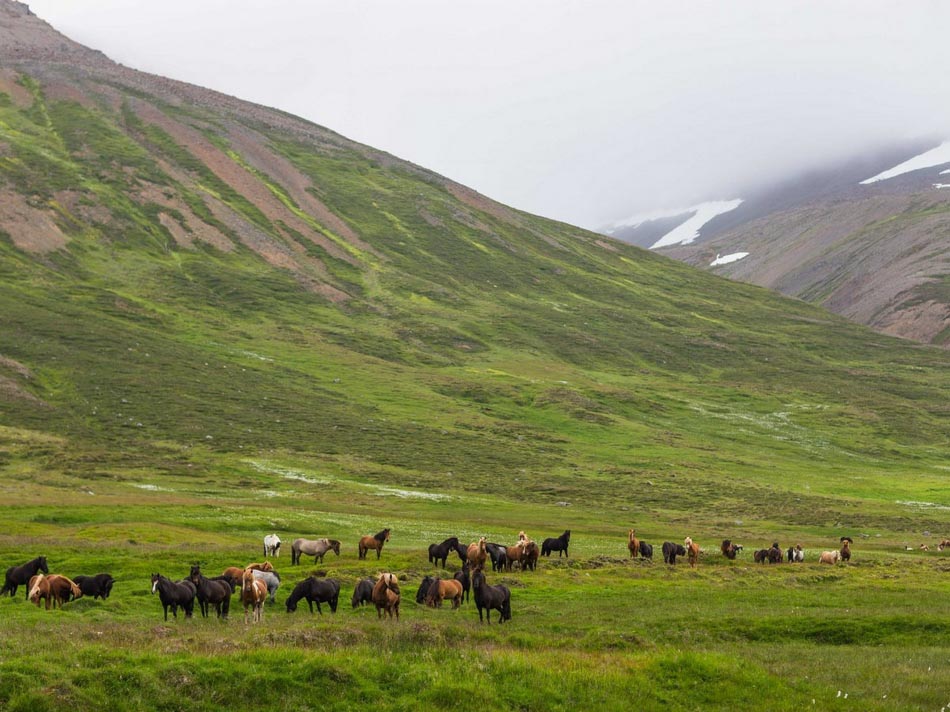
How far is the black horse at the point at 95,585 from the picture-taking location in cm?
3166

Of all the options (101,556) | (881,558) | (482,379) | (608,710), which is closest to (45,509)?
(101,556)

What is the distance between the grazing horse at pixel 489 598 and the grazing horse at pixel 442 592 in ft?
7.58

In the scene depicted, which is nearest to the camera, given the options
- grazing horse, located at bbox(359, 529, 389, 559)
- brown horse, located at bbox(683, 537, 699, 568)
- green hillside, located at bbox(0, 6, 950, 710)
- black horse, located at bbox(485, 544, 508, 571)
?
green hillside, located at bbox(0, 6, 950, 710)

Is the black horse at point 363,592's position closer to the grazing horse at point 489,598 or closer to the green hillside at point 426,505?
the green hillside at point 426,505

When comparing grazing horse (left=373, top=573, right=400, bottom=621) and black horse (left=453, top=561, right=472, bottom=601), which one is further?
black horse (left=453, top=561, right=472, bottom=601)

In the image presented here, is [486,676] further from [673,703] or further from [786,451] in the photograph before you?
[786,451]

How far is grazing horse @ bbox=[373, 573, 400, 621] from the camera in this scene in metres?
29.7

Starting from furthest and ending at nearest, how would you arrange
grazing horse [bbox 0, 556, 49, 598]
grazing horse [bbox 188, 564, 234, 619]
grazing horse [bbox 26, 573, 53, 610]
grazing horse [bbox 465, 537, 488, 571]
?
grazing horse [bbox 465, 537, 488, 571] → grazing horse [bbox 0, 556, 49, 598] → grazing horse [bbox 26, 573, 53, 610] → grazing horse [bbox 188, 564, 234, 619]

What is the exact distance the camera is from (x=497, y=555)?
43.0 metres

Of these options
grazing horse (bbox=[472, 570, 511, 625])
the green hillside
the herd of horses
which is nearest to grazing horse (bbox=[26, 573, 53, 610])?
the herd of horses

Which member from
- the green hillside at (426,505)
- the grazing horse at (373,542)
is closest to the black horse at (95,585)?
the green hillside at (426,505)

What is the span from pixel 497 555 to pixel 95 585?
19.1 metres

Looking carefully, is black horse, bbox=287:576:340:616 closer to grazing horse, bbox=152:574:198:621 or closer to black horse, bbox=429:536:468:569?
grazing horse, bbox=152:574:198:621

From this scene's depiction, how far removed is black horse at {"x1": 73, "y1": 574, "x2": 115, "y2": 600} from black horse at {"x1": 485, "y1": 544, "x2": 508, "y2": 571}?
17.9 metres
